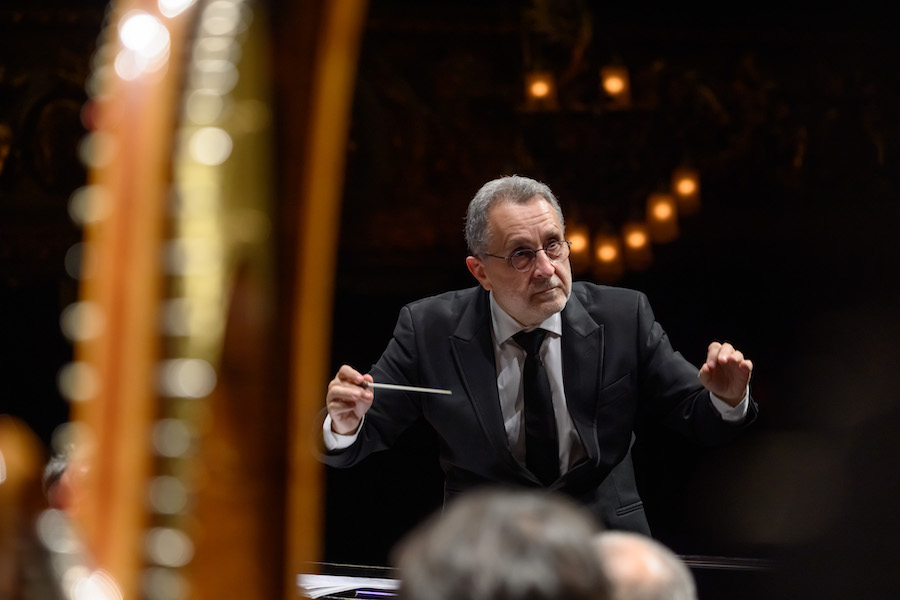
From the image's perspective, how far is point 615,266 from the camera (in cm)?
443

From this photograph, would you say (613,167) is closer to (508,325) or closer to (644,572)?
(508,325)

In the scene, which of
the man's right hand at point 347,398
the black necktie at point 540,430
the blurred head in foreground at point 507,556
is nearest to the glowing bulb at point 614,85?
the black necktie at point 540,430

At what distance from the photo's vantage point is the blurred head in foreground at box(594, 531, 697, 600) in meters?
0.96

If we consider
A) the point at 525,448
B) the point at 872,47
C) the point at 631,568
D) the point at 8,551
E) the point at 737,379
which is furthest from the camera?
the point at 872,47

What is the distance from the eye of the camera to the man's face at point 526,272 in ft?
6.53

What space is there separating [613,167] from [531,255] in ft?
8.45

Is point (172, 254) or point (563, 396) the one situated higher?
point (563, 396)

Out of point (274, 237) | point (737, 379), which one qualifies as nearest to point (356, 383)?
point (737, 379)

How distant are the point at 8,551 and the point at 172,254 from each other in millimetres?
139

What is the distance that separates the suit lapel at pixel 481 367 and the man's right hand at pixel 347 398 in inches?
10.0

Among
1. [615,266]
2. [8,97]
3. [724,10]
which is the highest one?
[724,10]

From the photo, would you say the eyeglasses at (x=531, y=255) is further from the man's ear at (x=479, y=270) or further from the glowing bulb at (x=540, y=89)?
the glowing bulb at (x=540, y=89)

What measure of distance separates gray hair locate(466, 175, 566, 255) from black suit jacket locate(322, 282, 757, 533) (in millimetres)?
123

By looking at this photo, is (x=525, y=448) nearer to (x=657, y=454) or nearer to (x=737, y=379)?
(x=737, y=379)
